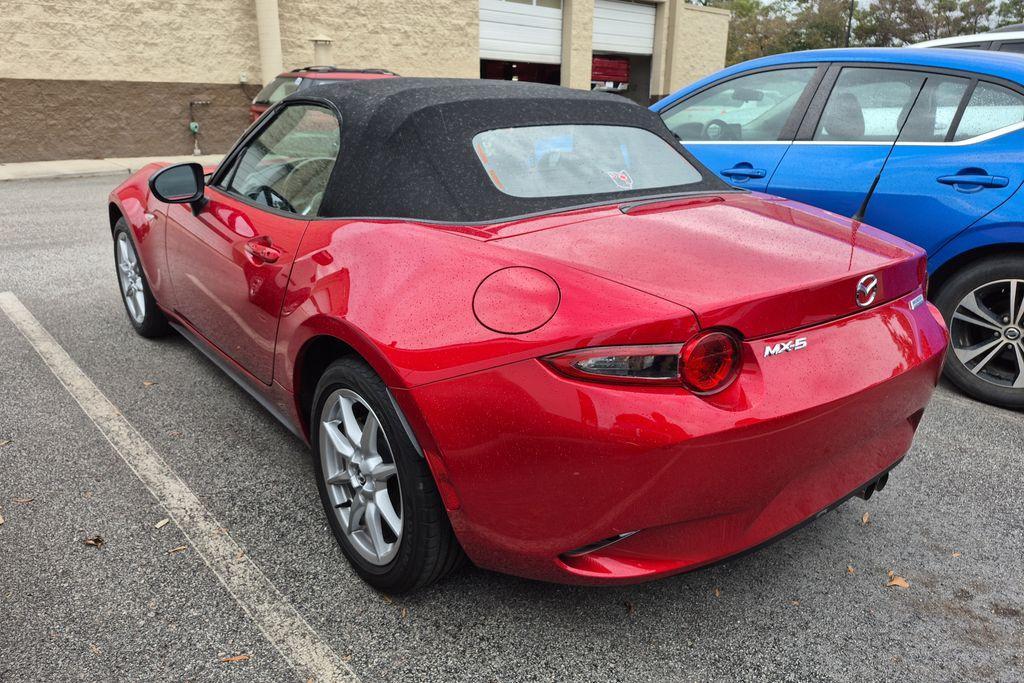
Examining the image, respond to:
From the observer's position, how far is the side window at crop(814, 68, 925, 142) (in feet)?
13.5

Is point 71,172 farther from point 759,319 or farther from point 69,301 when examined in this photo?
point 759,319

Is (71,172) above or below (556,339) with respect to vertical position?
below

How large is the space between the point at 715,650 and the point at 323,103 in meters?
2.35

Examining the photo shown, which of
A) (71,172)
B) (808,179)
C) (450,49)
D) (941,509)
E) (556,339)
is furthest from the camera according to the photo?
(450,49)

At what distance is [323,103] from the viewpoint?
9.87 feet

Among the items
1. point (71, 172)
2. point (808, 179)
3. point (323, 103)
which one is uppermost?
point (323, 103)

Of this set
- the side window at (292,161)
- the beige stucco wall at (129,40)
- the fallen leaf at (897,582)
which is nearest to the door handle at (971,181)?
the fallen leaf at (897,582)

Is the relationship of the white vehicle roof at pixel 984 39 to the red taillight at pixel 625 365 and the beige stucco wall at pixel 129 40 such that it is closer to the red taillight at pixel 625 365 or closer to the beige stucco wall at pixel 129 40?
the red taillight at pixel 625 365

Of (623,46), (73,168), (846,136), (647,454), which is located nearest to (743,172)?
(846,136)

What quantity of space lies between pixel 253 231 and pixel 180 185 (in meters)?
0.67

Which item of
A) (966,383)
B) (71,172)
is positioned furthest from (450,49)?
(966,383)

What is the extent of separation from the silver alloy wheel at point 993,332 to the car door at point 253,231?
3.14 m

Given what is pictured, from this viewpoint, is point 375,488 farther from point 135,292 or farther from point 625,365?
point 135,292

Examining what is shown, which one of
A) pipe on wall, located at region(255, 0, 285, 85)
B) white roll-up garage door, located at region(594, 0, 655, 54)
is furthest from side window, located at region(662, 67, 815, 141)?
white roll-up garage door, located at region(594, 0, 655, 54)
